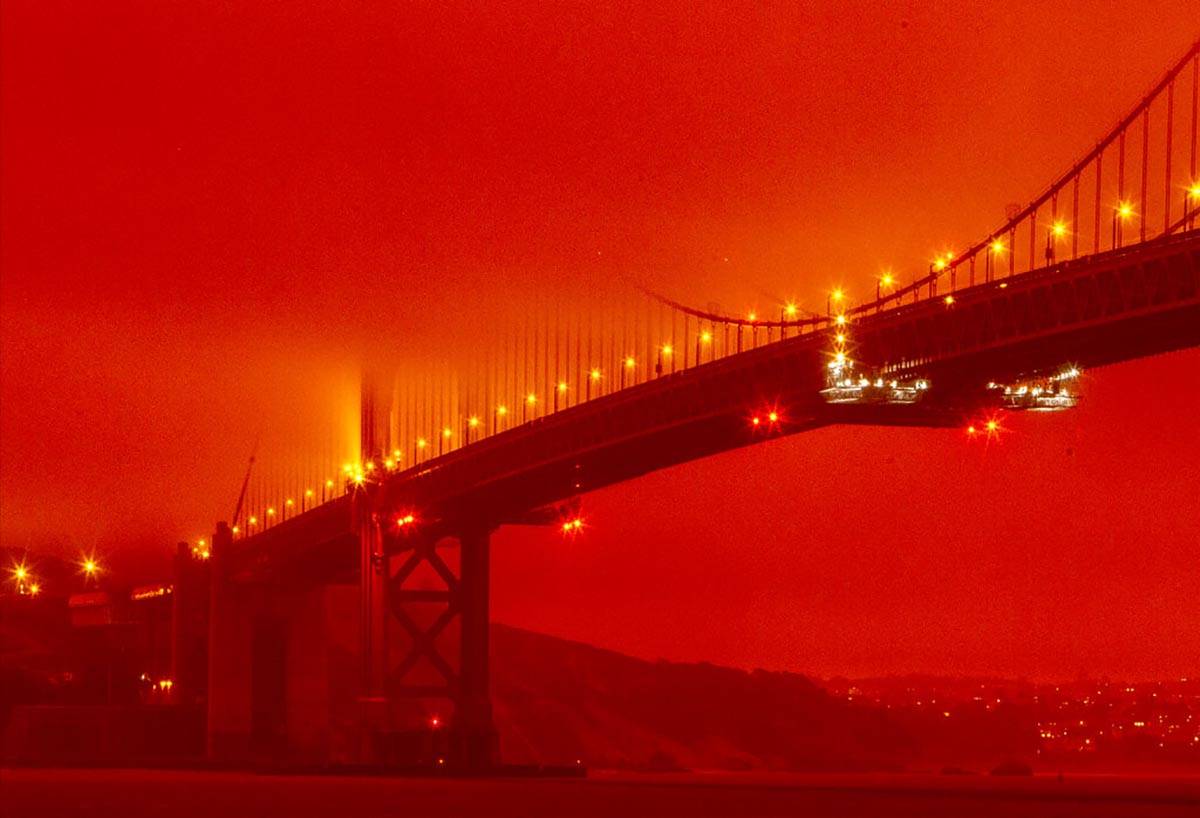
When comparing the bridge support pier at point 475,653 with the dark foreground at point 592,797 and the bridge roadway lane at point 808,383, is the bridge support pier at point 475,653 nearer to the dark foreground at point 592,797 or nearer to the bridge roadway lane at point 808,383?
the bridge roadway lane at point 808,383

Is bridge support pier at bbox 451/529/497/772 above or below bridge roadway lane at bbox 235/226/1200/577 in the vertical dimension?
below

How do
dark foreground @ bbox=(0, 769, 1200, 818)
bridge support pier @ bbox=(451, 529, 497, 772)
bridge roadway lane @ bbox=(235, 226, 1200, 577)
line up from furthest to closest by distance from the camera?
bridge support pier @ bbox=(451, 529, 497, 772)
bridge roadway lane @ bbox=(235, 226, 1200, 577)
dark foreground @ bbox=(0, 769, 1200, 818)

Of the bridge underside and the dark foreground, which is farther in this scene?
the bridge underside

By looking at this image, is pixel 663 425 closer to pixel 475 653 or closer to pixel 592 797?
pixel 475 653

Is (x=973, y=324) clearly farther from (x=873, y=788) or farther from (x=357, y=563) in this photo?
(x=357, y=563)

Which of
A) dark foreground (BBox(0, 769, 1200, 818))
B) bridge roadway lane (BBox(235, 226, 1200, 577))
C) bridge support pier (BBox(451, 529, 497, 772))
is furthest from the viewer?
bridge support pier (BBox(451, 529, 497, 772))

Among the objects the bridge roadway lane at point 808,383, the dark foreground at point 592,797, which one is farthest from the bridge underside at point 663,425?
the dark foreground at point 592,797

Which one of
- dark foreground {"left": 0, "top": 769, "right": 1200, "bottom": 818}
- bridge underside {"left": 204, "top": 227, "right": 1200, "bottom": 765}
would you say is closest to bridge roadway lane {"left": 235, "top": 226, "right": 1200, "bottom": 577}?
bridge underside {"left": 204, "top": 227, "right": 1200, "bottom": 765}

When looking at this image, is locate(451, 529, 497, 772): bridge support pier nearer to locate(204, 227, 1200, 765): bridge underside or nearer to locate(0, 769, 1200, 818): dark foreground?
locate(204, 227, 1200, 765): bridge underside
